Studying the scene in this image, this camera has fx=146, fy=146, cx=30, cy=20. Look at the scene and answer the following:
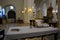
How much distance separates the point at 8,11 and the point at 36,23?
27653mm

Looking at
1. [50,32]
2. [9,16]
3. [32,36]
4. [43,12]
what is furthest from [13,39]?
[9,16]

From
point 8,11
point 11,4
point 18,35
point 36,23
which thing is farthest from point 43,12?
point 18,35

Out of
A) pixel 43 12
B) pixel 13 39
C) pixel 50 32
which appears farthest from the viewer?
pixel 43 12

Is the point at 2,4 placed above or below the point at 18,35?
above

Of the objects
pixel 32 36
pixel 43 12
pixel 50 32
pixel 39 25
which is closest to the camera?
pixel 32 36

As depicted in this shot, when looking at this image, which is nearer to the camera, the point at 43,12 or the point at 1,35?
the point at 1,35

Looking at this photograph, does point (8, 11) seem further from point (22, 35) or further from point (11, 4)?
point (22, 35)

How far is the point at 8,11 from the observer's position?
103 feet

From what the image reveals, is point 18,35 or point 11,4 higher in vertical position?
point 11,4

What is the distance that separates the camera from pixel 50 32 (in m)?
3.11

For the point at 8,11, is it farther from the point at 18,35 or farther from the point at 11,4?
the point at 18,35

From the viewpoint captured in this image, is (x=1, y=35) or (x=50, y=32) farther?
(x=50, y=32)

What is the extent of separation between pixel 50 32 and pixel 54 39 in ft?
0.74

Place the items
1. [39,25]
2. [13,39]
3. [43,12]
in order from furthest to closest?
[43,12]
[39,25]
[13,39]
